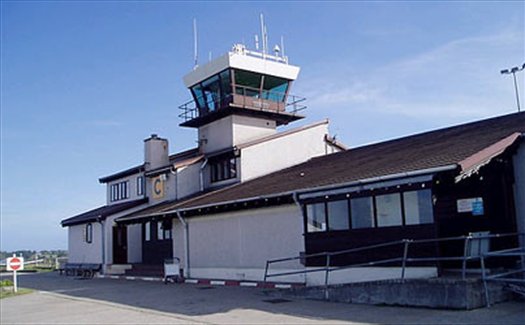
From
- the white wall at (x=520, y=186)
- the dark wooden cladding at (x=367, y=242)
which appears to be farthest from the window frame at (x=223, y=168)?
the white wall at (x=520, y=186)

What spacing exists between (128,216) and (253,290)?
37.9 feet

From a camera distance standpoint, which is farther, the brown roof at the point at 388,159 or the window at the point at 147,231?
the window at the point at 147,231

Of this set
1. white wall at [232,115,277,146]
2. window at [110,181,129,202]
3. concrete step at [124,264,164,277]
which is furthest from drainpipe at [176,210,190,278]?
window at [110,181,129,202]

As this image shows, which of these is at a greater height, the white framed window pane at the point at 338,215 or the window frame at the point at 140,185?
the window frame at the point at 140,185

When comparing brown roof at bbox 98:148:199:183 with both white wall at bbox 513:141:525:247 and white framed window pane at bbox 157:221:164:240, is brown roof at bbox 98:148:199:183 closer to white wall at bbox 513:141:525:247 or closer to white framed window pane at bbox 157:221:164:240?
white framed window pane at bbox 157:221:164:240

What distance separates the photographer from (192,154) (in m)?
28.8

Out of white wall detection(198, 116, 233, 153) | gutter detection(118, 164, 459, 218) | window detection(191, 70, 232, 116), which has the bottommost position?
gutter detection(118, 164, 459, 218)

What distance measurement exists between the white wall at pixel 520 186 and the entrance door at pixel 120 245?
20.1 meters

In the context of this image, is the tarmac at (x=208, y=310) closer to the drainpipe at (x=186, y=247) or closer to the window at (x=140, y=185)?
the drainpipe at (x=186, y=247)

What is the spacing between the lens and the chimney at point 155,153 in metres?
28.2

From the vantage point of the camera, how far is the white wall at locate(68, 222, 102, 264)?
94.4 ft

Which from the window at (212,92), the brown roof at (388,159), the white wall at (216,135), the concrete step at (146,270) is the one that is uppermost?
the window at (212,92)

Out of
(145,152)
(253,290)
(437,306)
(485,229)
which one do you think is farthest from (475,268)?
(145,152)

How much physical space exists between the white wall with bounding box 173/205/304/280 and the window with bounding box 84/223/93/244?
29.7 feet
